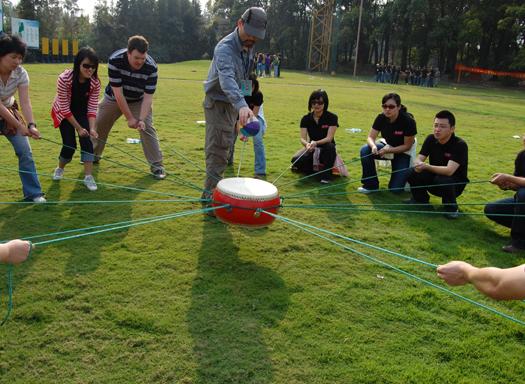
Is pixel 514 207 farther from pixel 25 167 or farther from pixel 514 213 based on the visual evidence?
pixel 25 167

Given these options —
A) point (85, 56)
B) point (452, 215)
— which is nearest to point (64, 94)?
point (85, 56)

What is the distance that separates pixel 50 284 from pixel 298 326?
6.59ft

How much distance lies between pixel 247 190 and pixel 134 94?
3.08m

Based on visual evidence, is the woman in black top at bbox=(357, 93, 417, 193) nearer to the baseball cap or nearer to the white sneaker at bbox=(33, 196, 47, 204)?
the baseball cap

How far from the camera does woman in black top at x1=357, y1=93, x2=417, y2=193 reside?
21.2ft

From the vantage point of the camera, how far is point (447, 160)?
5.89 m

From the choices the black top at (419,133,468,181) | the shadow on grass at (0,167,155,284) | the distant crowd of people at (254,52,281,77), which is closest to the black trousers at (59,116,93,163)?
the shadow on grass at (0,167,155,284)

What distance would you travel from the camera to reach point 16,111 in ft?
17.4

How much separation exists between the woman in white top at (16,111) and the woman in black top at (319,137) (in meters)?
3.71

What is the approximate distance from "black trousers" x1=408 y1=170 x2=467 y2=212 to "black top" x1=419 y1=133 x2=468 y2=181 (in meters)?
0.15

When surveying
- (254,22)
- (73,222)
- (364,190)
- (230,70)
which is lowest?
(73,222)

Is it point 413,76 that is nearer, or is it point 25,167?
point 25,167

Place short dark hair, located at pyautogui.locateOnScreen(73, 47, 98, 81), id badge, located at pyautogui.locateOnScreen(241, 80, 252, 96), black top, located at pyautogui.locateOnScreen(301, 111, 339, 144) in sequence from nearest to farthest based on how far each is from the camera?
id badge, located at pyautogui.locateOnScreen(241, 80, 252, 96) → short dark hair, located at pyautogui.locateOnScreen(73, 47, 98, 81) → black top, located at pyautogui.locateOnScreen(301, 111, 339, 144)

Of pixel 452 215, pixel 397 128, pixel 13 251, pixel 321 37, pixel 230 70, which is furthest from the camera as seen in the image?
pixel 321 37
